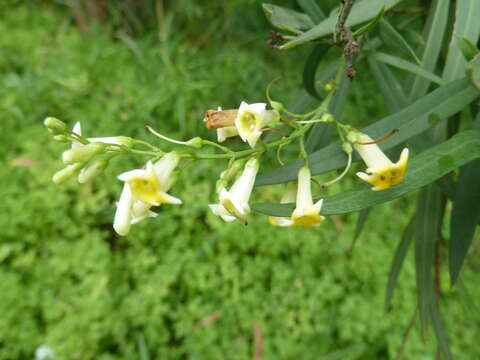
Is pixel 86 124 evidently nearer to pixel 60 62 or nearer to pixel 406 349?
pixel 60 62

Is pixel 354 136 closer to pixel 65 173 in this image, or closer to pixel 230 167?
pixel 230 167

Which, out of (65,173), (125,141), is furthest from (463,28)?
(65,173)

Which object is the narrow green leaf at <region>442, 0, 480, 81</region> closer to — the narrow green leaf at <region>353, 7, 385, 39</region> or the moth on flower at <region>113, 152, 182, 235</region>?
the narrow green leaf at <region>353, 7, 385, 39</region>

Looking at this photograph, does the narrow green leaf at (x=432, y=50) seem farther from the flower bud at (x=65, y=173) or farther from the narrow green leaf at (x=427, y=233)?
the flower bud at (x=65, y=173)

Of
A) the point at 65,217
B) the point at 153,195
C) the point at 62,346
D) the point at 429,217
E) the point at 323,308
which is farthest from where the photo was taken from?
the point at 65,217

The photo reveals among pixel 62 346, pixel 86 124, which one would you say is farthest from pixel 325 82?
pixel 86 124

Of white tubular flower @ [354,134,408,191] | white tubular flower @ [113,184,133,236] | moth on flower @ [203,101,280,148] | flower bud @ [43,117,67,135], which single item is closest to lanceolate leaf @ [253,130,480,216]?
white tubular flower @ [354,134,408,191]
